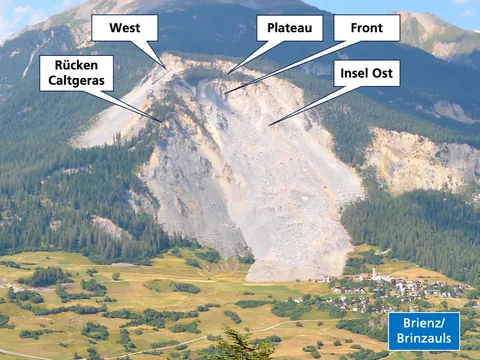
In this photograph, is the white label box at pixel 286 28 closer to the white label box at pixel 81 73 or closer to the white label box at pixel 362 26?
the white label box at pixel 362 26

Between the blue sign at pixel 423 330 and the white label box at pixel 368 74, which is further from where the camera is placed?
the white label box at pixel 368 74

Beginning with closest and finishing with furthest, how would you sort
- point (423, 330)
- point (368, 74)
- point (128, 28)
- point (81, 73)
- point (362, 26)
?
point (423, 330), point (368, 74), point (362, 26), point (81, 73), point (128, 28)

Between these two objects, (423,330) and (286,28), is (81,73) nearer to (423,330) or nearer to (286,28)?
(286,28)

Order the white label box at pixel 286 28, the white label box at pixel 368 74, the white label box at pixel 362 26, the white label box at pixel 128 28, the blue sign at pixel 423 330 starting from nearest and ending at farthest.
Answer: the blue sign at pixel 423 330, the white label box at pixel 368 74, the white label box at pixel 362 26, the white label box at pixel 128 28, the white label box at pixel 286 28

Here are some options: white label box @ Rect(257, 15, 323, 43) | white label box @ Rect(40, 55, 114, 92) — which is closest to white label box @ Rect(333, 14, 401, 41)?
white label box @ Rect(257, 15, 323, 43)

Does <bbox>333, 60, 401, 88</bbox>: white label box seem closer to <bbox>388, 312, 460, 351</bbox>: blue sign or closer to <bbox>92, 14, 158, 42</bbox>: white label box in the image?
<bbox>92, 14, 158, 42</bbox>: white label box

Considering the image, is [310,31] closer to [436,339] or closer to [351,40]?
[351,40]

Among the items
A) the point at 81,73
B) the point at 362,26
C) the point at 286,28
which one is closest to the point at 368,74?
the point at 362,26

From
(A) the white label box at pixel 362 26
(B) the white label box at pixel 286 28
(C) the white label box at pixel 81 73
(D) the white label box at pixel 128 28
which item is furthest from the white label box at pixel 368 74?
(C) the white label box at pixel 81 73
